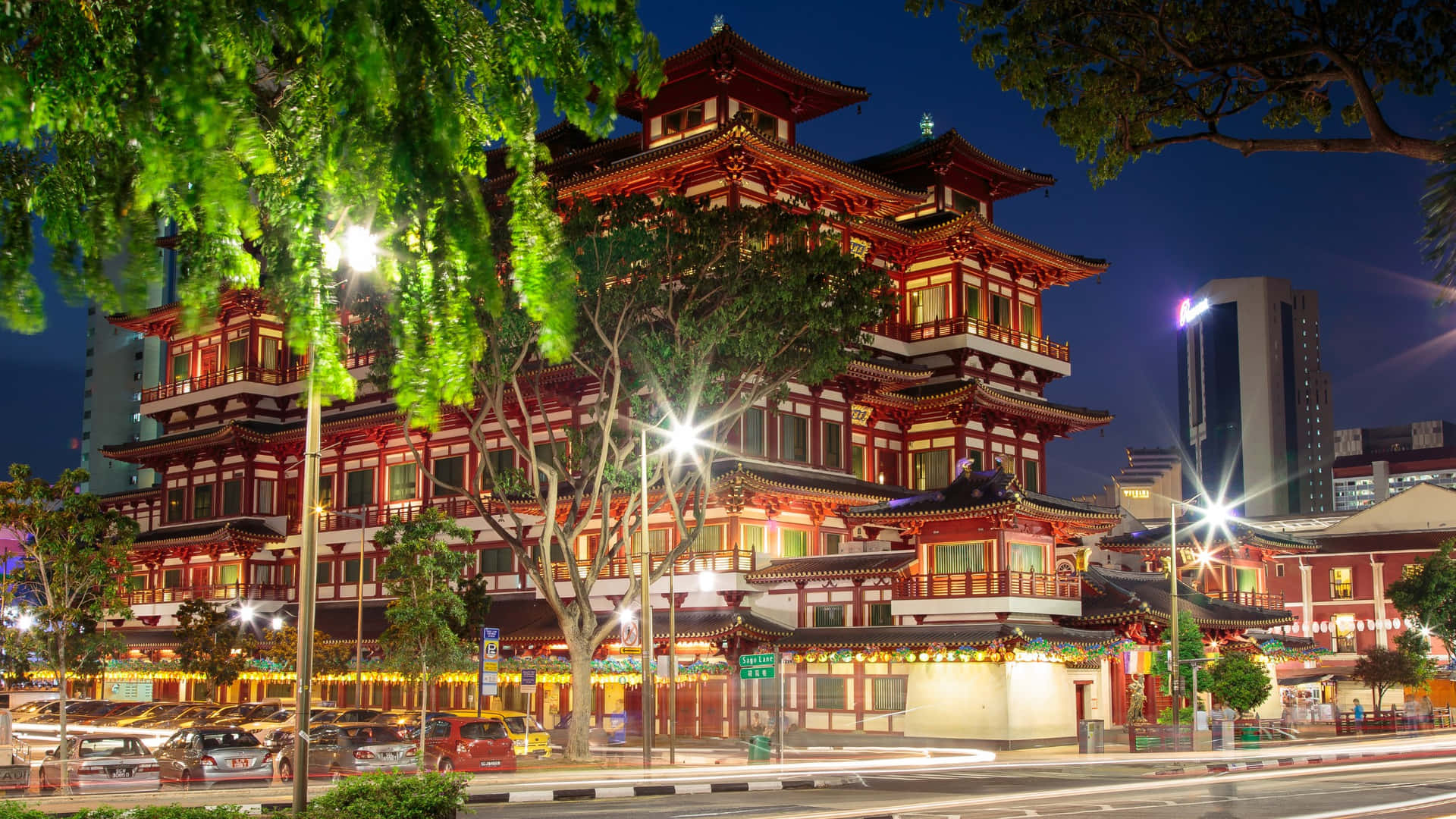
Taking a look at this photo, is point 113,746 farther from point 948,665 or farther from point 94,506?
point 948,665

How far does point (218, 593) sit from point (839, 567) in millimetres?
33144

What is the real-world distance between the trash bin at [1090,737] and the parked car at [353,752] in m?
21.6

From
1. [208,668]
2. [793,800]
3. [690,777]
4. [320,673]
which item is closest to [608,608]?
[320,673]

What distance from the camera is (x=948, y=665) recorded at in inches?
1887

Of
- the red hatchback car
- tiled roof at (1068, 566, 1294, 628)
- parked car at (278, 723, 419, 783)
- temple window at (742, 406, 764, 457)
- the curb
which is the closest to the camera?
parked car at (278, 723, 419, 783)

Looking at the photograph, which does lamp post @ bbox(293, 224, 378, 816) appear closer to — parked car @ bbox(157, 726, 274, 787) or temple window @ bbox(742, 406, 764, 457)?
parked car @ bbox(157, 726, 274, 787)

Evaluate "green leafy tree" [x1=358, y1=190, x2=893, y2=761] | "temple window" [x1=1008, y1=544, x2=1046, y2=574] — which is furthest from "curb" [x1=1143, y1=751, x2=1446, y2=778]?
"green leafy tree" [x1=358, y1=190, x2=893, y2=761]

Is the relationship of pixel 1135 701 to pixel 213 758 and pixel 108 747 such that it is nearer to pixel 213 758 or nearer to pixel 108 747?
pixel 213 758

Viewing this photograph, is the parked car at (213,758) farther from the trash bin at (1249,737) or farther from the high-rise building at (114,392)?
the high-rise building at (114,392)

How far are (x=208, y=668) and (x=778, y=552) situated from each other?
78.4 feet

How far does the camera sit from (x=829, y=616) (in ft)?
168

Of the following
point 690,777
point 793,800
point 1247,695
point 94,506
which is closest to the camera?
point 793,800

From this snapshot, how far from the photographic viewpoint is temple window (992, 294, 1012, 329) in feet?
198

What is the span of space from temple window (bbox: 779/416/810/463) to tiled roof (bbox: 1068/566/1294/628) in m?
11.6
